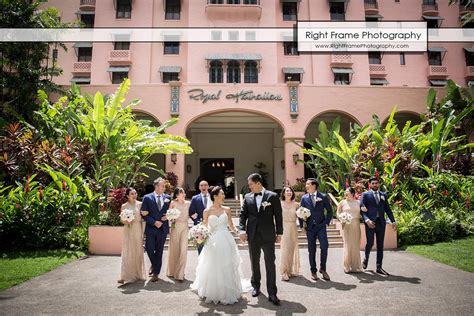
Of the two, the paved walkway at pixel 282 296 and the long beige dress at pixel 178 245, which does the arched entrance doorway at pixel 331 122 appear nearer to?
the paved walkway at pixel 282 296

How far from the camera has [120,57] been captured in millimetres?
22297

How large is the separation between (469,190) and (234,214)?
909 centimetres

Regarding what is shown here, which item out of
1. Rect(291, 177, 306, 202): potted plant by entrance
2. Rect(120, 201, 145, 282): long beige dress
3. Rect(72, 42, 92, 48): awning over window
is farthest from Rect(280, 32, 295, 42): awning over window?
Rect(120, 201, 145, 282): long beige dress

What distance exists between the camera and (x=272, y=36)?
22250 mm

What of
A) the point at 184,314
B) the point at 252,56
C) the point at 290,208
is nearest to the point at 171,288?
the point at 184,314

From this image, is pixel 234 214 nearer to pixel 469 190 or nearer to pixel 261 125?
pixel 261 125

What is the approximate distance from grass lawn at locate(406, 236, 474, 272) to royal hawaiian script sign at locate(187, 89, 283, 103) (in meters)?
9.97

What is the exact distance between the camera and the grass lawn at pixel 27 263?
5.97m

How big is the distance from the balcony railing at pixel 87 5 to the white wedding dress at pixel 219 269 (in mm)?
24133

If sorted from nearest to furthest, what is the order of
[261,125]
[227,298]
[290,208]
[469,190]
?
[227,298] → [290,208] → [469,190] → [261,125]

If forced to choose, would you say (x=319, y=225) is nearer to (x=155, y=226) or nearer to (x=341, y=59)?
(x=155, y=226)

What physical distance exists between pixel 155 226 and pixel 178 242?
0.54 meters

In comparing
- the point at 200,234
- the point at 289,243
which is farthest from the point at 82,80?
the point at 200,234

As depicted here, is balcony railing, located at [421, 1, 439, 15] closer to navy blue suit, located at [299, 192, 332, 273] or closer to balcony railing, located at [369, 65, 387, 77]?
balcony railing, located at [369, 65, 387, 77]
